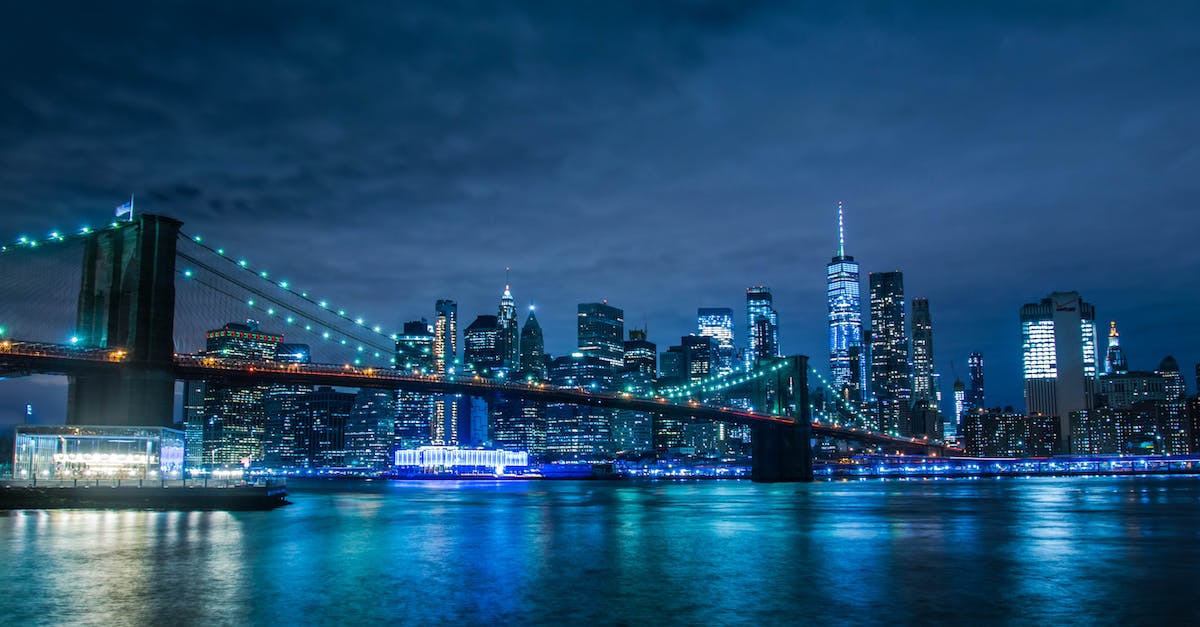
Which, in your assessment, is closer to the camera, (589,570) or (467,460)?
(589,570)

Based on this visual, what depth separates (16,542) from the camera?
30.9 meters

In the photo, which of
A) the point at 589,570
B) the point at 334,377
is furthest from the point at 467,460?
the point at 589,570

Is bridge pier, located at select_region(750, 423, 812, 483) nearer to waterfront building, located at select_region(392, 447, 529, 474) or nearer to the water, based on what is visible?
the water

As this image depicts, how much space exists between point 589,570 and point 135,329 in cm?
3697

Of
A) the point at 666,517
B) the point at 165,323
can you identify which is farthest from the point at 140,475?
the point at 666,517

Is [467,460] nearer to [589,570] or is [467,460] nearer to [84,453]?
[84,453]

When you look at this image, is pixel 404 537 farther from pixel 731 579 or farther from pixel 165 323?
pixel 165 323

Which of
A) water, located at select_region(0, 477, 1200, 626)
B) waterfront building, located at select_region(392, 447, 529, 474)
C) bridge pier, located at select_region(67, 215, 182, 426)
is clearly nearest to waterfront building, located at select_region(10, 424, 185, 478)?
bridge pier, located at select_region(67, 215, 182, 426)

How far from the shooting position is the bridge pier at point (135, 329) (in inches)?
2084

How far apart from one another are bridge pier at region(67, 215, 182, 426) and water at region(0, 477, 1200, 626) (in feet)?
29.4

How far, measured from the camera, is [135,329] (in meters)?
53.2

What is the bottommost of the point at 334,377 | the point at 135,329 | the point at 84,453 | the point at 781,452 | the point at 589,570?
the point at 589,570

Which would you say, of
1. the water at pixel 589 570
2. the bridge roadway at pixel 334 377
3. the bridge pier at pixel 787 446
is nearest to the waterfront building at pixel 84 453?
the bridge roadway at pixel 334 377

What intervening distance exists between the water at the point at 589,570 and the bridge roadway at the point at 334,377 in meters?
10.3
